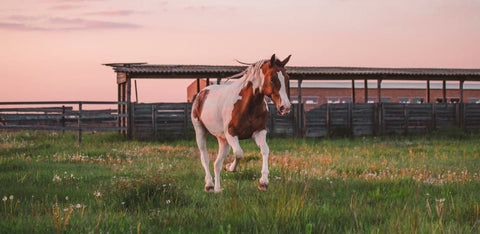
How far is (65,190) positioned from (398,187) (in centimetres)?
499

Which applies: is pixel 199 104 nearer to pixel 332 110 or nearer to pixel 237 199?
pixel 237 199

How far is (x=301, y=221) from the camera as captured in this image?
5.41 meters

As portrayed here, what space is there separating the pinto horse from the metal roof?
16.5 metres

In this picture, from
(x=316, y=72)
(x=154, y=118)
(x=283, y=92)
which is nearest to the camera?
(x=283, y=92)

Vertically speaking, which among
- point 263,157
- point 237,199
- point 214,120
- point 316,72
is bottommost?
point 237,199

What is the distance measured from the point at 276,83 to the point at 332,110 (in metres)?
20.3

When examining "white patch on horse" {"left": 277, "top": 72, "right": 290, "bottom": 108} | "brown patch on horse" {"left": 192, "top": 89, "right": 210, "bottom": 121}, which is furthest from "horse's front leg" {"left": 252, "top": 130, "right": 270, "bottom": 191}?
"brown patch on horse" {"left": 192, "top": 89, "right": 210, "bottom": 121}

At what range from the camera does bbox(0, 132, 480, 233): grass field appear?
5254 millimetres

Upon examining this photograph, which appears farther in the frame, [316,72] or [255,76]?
[316,72]

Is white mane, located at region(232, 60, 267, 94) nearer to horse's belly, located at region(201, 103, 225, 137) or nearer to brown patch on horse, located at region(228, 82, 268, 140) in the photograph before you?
brown patch on horse, located at region(228, 82, 268, 140)

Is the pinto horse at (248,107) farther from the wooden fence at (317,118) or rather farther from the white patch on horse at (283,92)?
the wooden fence at (317,118)

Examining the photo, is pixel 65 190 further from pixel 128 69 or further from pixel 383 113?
pixel 383 113

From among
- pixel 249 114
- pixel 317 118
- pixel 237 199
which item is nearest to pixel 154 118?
pixel 317 118

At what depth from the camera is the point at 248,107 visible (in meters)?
7.70
